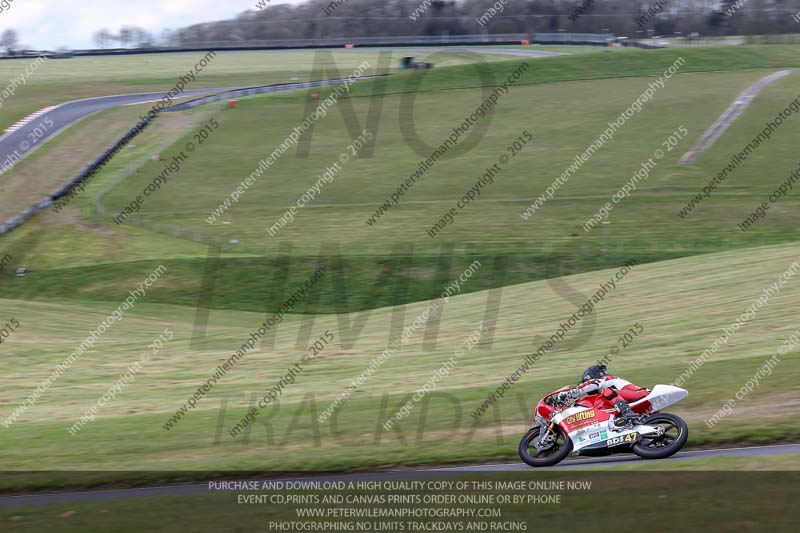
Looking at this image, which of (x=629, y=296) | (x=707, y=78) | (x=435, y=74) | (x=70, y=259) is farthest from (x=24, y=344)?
(x=707, y=78)

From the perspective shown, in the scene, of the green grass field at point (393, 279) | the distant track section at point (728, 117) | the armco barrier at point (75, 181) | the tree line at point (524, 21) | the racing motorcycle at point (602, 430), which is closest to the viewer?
the racing motorcycle at point (602, 430)

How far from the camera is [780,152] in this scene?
144ft

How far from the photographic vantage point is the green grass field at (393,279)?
52.6 feet

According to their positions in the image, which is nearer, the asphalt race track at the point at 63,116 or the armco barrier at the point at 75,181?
the armco barrier at the point at 75,181

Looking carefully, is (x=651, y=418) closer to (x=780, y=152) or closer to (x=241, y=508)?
(x=241, y=508)

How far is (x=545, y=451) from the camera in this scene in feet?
42.2

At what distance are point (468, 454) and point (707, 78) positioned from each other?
173 ft

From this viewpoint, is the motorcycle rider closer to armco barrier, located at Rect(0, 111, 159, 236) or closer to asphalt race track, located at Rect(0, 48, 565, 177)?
armco barrier, located at Rect(0, 111, 159, 236)

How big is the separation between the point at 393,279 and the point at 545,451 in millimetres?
18074

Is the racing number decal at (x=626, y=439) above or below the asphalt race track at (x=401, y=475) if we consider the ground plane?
above

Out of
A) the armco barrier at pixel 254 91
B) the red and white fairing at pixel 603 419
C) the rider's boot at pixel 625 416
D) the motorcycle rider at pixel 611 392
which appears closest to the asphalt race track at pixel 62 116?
the armco barrier at pixel 254 91

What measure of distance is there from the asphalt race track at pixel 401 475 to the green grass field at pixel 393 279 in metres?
0.50

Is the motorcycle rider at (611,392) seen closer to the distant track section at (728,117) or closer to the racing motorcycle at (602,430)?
the racing motorcycle at (602,430)

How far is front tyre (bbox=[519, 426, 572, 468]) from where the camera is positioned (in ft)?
41.5
